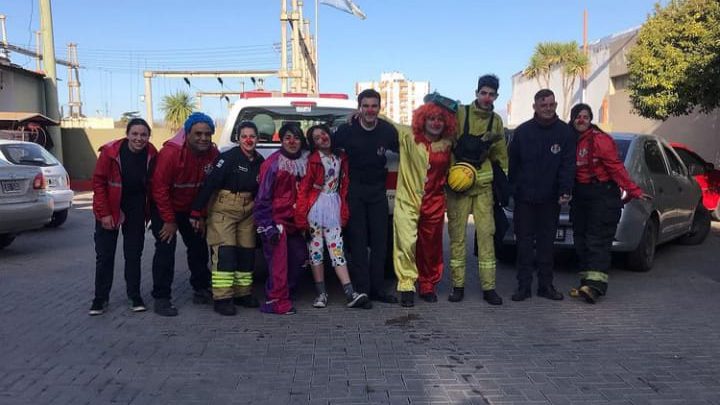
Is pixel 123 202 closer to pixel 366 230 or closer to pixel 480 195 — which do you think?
pixel 366 230

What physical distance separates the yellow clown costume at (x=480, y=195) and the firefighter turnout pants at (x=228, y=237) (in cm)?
185

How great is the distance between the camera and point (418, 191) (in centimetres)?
540

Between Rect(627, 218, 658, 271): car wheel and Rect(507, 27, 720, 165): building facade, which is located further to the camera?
Rect(507, 27, 720, 165): building facade

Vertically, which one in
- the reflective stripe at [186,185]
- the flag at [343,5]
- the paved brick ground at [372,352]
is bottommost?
the paved brick ground at [372,352]

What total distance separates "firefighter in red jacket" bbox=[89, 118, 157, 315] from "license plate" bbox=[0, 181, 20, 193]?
3589mm

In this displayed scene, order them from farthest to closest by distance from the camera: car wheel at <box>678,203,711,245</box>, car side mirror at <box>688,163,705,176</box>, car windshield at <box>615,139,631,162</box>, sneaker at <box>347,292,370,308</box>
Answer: car wheel at <box>678,203,711,245</box>
car side mirror at <box>688,163,705,176</box>
car windshield at <box>615,139,631,162</box>
sneaker at <box>347,292,370,308</box>

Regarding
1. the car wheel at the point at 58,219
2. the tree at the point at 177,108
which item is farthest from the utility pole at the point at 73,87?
the car wheel at the point at 58,219

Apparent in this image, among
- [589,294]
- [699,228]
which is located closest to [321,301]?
[589,294]

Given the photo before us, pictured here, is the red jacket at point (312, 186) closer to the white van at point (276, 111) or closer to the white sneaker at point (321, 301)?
the white sneaker at point (321, 301)

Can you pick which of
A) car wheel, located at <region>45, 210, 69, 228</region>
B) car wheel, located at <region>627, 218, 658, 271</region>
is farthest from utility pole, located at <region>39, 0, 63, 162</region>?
car wheel, located at <region>627, 218, 658, 271</region>

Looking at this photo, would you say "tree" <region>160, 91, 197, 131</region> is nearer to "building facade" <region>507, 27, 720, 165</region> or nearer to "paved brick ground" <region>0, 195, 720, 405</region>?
"building facade" <region>507, 27, 720, 165</region>

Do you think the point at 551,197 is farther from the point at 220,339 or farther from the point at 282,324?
the point at 220,339

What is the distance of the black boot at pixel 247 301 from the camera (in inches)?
218

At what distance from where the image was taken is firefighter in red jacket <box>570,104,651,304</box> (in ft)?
18.7
